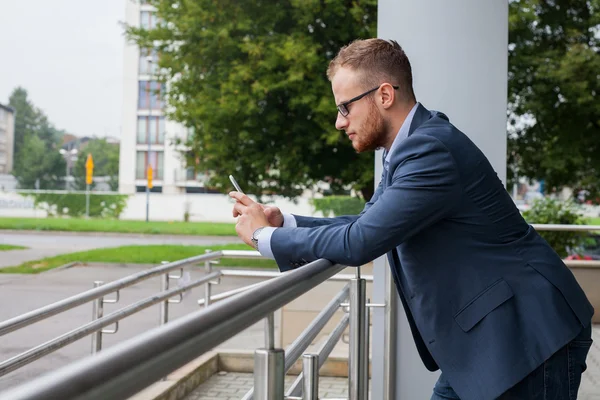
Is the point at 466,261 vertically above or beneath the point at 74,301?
above

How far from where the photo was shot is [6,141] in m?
47.0

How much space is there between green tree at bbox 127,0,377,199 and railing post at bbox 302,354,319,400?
38.7 feet

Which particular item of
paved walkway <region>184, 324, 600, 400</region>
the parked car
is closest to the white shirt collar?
paved walkway <region>184, 324, 600, 400</region>

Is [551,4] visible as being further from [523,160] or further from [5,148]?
[5,148]

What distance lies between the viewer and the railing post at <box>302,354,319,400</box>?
4.93 feet

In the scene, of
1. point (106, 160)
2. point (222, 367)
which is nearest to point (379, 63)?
point (222, 367)

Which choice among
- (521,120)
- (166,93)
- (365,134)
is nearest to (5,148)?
(166,93)

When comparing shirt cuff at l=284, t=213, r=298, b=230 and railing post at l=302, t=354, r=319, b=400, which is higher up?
shirt cuff at l=284, t=213, r=298, b=230

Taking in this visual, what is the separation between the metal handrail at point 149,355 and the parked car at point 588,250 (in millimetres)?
7440

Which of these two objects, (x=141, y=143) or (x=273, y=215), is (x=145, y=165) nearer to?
(x=141, y=143)

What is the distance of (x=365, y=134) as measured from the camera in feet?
4.76

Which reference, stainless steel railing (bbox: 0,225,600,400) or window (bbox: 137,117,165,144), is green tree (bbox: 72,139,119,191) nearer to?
window (bbox: 137,117,165,144)

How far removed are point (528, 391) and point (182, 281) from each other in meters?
3.62

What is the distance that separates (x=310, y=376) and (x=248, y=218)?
31 centimetres
